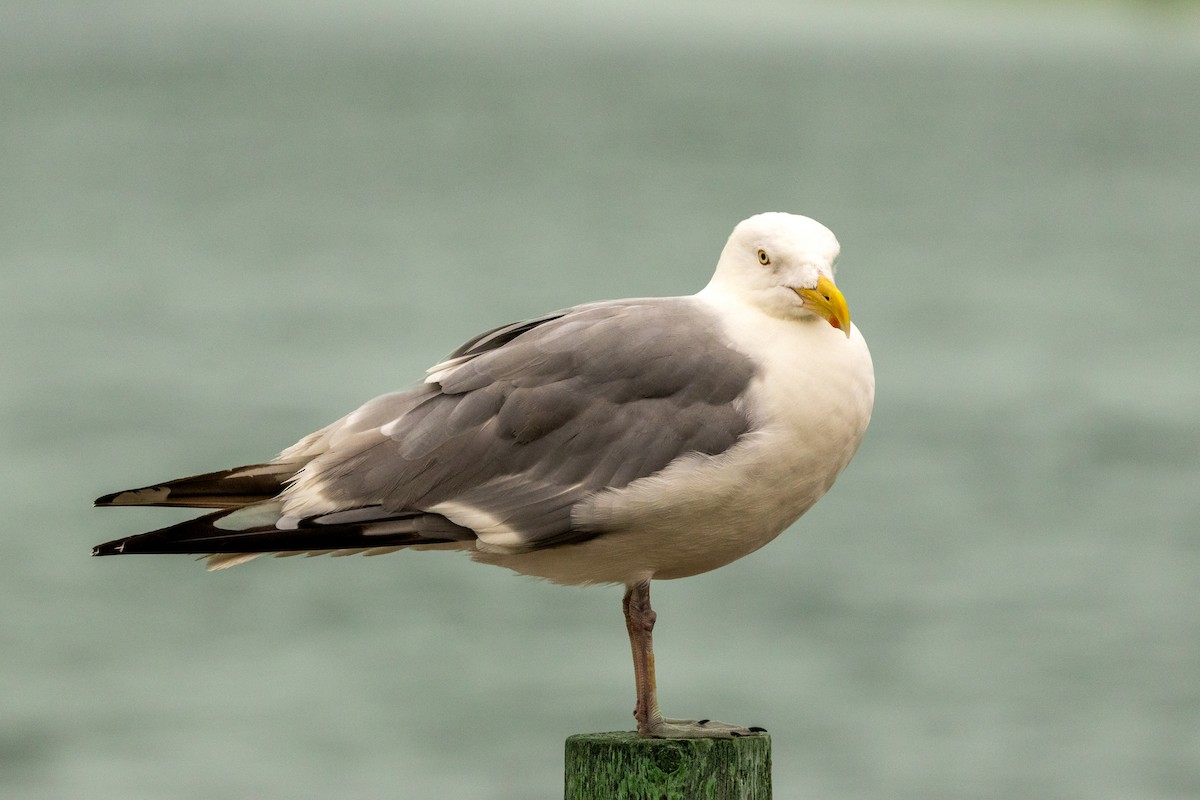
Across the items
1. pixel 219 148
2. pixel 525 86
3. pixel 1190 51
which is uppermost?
pixel 1190 51

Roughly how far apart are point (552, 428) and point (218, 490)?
103 centimetres

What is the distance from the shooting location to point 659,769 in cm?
498

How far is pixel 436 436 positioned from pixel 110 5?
336 ft

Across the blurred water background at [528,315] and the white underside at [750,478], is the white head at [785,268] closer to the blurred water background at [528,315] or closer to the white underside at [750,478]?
the white underside at [750,478]

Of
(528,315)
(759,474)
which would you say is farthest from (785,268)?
(528,315)

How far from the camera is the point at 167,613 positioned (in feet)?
88.4

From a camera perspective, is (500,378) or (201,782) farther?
(201,782)

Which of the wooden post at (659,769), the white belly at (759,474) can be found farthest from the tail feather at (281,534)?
the wooden post at (659,769)

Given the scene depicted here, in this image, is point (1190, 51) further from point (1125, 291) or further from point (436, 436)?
point (436, 436)

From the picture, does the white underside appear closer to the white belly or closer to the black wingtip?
the white belly

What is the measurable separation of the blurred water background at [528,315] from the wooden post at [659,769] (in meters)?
14.0

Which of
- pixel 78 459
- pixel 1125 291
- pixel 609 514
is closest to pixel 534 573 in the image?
pixel 609 514

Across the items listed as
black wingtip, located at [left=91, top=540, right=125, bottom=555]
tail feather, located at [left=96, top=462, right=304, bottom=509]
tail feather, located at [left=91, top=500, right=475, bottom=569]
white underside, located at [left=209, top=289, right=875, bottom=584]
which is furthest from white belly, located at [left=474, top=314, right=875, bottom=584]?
black wingtip, located at [left=91, top=540, right=125, bottom=555]

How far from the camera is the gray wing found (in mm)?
5262
